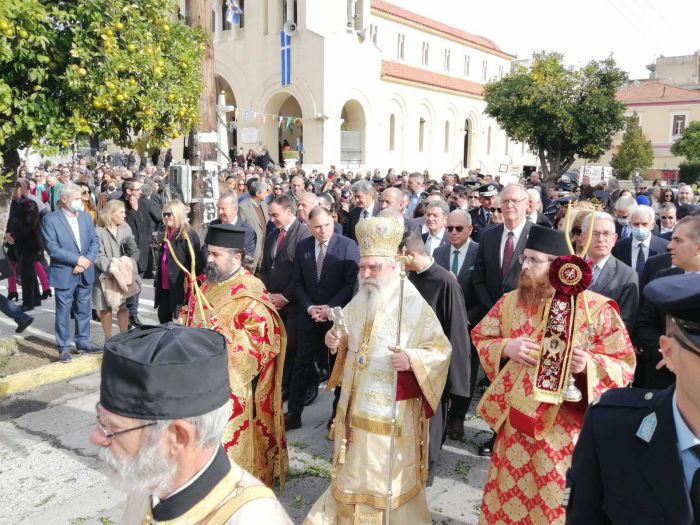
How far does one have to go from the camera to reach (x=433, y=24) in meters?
44.8

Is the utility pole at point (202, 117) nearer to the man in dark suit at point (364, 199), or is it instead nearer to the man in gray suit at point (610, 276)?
the man in dark suit at point (364, 199)

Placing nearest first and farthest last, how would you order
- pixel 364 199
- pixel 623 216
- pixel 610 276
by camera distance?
pixel 610 276
pixel 623 216
pixel 364 199

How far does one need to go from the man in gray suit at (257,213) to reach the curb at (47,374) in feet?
8.05

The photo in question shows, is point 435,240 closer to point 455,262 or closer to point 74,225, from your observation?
point 455,262

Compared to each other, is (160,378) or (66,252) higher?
(160,378)

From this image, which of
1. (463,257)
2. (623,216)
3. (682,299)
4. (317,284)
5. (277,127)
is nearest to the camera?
(682,299)

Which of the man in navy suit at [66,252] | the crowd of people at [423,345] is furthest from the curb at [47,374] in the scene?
the crowd of people at [423,345]

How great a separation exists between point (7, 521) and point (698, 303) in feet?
15.2

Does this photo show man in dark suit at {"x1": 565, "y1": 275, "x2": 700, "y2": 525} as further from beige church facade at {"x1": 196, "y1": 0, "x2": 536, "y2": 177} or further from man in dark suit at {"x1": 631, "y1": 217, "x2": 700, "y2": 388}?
beige church facade at {"x1": 196, "y1": 0, "x2": 536, "y2": 177}

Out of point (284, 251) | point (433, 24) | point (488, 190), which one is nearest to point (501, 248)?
point (284, 251)

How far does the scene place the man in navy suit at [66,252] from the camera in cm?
736

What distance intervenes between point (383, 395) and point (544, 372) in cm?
100

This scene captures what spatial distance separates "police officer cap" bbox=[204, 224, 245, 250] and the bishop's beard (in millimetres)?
2028

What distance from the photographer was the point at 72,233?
7.45m
